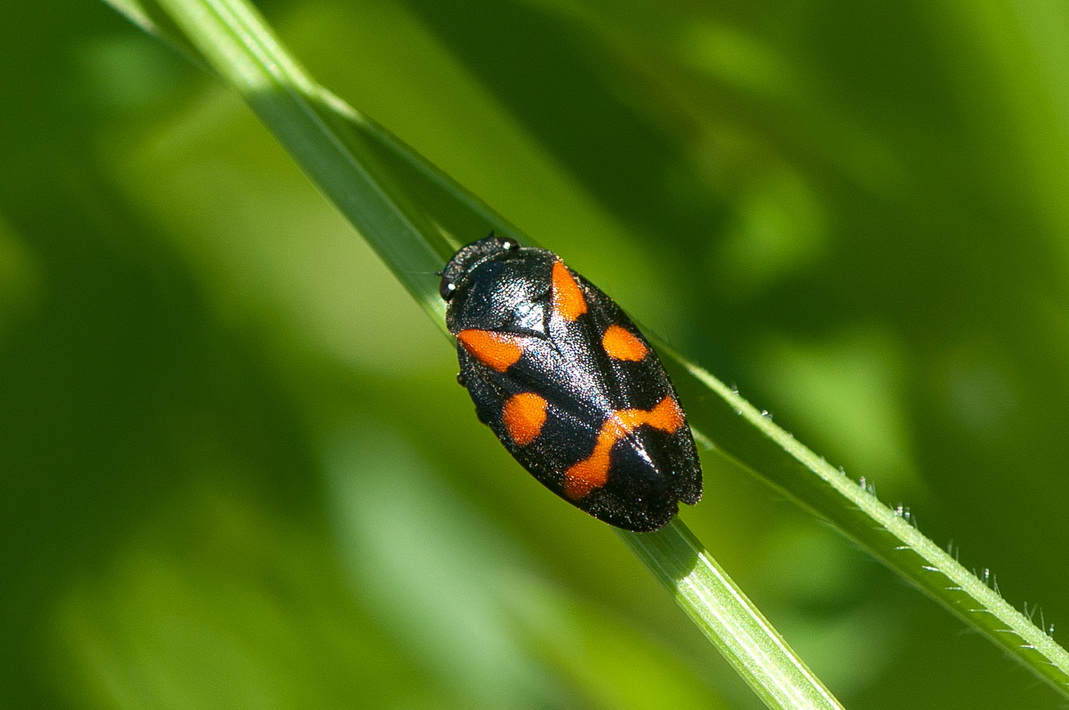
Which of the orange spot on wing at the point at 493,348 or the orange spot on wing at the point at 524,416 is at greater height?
the orange spot on wing at the point at 493,348

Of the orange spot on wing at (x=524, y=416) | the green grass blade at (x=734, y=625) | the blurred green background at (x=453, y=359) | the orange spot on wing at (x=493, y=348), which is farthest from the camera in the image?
the blurred green background at (x=453, y=359)

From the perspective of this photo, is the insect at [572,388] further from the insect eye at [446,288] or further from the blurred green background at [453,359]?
the blurred green background at [453,359]

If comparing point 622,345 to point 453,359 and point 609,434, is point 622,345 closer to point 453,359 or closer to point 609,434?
point 609,434

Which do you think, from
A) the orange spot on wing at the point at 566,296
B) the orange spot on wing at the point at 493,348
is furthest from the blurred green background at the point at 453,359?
the orange spot on wing at the point at 493,348

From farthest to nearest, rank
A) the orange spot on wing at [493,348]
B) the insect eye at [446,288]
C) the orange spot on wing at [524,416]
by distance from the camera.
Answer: the orange spot on wing at [493,348], the orange spot on wing at [524,416], the insect eye at [446,288]

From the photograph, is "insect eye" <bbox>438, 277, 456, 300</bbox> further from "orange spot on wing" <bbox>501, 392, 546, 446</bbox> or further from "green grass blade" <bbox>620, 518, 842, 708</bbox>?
"green grass blade" <bbox>620, 518, 842, 708</bbox>

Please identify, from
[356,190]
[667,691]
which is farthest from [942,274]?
[356,190]

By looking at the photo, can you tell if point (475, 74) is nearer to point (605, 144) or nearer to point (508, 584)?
point (605, 144)
